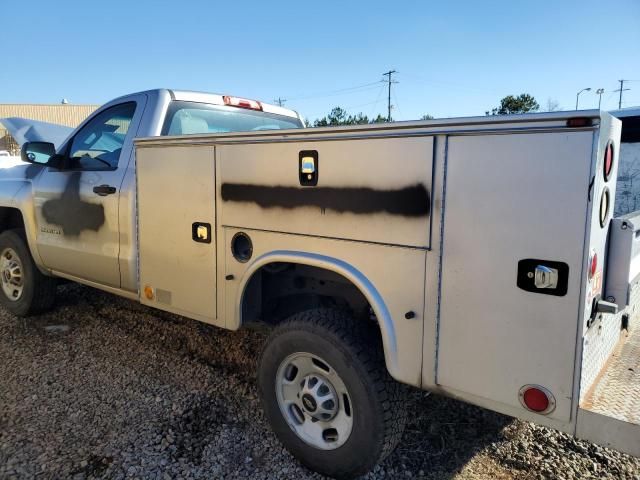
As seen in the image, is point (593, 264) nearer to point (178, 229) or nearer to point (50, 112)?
point (178, 229)

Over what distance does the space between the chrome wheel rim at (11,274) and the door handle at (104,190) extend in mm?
1736

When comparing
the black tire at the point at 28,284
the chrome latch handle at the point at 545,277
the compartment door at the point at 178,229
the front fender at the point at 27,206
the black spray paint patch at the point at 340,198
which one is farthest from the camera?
the black tire at the point at 28,284

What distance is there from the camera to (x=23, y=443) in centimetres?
301

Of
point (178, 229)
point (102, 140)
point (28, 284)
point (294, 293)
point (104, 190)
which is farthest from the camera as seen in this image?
point (28, 284)

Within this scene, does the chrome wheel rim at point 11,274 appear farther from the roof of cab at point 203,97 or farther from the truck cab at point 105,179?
the roof of cab at point 203,97

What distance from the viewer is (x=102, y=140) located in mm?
4363

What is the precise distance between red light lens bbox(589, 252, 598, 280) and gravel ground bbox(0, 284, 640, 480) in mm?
1372

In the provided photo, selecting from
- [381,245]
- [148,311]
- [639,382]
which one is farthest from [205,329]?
[639,382]

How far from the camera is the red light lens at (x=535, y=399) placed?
197cm

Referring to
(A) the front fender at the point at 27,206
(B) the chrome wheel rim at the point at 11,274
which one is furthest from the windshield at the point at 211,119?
(B) the chrome wheel rim at the point at 11,274

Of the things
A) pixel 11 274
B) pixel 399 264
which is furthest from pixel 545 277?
pixel 11 274

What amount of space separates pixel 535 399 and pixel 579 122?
1.06m

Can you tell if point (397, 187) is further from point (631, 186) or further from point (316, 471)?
point (631, 186)

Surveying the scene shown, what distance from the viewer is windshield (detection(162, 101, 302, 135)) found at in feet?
13.1
